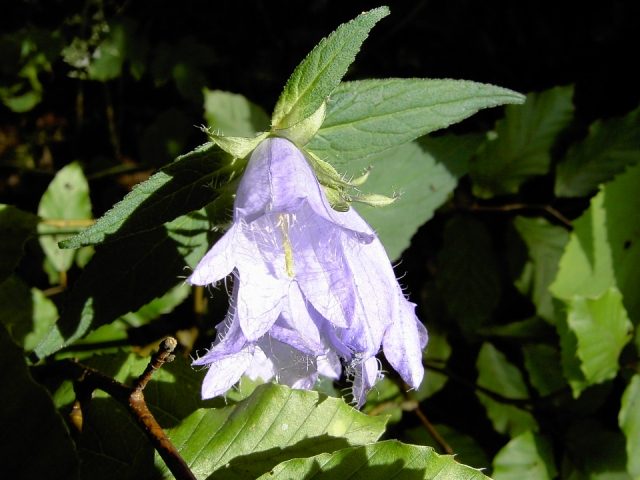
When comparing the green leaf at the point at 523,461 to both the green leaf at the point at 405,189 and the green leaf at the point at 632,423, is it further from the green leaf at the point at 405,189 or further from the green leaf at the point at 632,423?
the green leaf at the point at 405,189

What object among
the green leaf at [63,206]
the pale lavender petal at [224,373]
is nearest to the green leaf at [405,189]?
the pale lavender petal at [224,373]

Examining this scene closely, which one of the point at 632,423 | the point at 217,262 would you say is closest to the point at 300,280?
the point at 217,262

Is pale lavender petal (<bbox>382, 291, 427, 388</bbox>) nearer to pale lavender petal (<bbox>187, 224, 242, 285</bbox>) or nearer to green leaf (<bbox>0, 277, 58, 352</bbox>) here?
pale lavender petal (<bbox>187, 224, 242, 285</bbox>)

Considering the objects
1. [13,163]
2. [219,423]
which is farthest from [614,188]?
[13,163]

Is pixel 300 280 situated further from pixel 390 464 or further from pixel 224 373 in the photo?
pixel 390 464

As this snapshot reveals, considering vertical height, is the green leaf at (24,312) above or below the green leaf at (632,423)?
above

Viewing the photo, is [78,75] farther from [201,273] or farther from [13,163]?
[201,273]

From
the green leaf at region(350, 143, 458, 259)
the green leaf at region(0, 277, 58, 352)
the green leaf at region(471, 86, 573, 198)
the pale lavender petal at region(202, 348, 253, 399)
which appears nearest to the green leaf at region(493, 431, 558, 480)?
the green leaf at region(350, 143, 458, 259)
